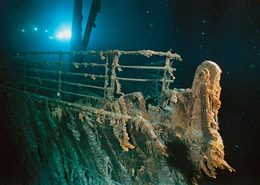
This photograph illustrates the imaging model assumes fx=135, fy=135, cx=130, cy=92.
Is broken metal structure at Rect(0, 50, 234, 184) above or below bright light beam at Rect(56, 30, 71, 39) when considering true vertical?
below

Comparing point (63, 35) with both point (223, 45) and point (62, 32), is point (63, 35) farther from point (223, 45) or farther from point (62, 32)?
point (223, 45)

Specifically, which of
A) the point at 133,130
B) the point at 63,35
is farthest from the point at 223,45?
the point at 63,35

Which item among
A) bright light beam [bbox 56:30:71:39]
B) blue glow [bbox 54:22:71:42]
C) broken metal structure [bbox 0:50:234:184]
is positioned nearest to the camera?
broken metal structure [bbox 0:50:234:184]

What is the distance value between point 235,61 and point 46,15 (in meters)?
29.4

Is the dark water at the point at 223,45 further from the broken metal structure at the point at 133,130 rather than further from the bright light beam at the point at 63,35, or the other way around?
the broken metal structure at the point at 133,130

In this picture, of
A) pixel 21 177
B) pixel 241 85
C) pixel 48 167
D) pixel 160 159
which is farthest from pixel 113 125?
pixel 241 85

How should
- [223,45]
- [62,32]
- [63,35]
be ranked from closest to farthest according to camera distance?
[223,45] < [62,32] < [63,35]

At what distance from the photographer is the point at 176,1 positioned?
109ft

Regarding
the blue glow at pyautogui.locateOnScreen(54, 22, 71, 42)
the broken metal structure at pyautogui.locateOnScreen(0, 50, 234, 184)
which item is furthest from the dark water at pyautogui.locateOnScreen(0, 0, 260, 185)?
the broken metal structure at pyautogui.locateOnScreen(0, 50, 234, 184)

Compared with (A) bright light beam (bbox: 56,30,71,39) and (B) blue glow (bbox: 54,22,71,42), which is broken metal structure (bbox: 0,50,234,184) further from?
(A) bright light beam (bbox: 56,30,71,39)

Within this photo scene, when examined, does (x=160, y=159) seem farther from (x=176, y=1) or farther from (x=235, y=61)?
(x=176, y=1)

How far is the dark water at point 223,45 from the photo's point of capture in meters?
15.8

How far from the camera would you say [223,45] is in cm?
2247

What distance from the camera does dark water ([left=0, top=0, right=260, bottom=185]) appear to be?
15.8 metres
